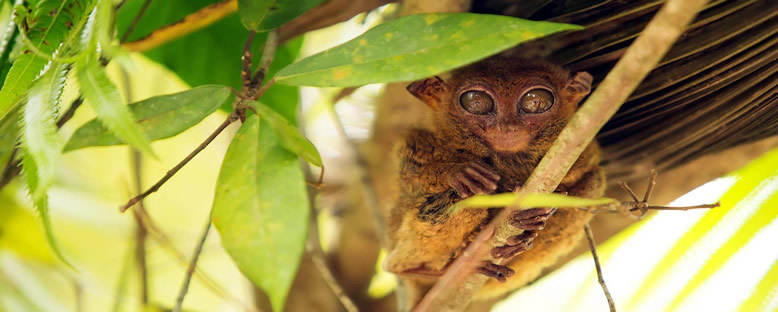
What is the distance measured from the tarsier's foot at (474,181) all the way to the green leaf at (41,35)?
1.03 metres

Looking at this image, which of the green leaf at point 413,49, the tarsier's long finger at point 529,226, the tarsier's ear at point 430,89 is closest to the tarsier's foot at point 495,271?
Answer: the tarsier's long finger at point 529,226

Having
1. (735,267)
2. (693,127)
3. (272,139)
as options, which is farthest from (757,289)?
(272,139)

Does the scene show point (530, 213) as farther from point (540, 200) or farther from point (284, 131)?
point (284, 131)

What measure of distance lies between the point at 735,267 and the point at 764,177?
298 millimetres

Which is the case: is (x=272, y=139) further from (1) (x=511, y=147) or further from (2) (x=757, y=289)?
(2) (x=757, y=289)

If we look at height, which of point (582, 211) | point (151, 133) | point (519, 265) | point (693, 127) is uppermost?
point (693, 127)

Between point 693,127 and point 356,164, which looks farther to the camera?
point 356,164

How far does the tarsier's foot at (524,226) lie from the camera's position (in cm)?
167

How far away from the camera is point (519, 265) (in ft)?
7.18

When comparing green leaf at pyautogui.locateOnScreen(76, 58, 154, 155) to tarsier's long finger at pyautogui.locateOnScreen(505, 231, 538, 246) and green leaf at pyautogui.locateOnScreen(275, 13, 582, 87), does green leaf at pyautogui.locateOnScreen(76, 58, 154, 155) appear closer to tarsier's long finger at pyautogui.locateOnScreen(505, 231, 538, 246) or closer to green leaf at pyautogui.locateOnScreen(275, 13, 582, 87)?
green leaf at pyautogui.locateOnScreen(275, 13, 582, 87)

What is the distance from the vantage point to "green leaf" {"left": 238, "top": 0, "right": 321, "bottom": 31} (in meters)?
1.68

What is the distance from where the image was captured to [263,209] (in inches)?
53.5

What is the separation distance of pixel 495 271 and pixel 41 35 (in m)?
1.26

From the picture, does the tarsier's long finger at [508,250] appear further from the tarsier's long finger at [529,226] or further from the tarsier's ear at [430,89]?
the tarsier's ear at [430,89]
